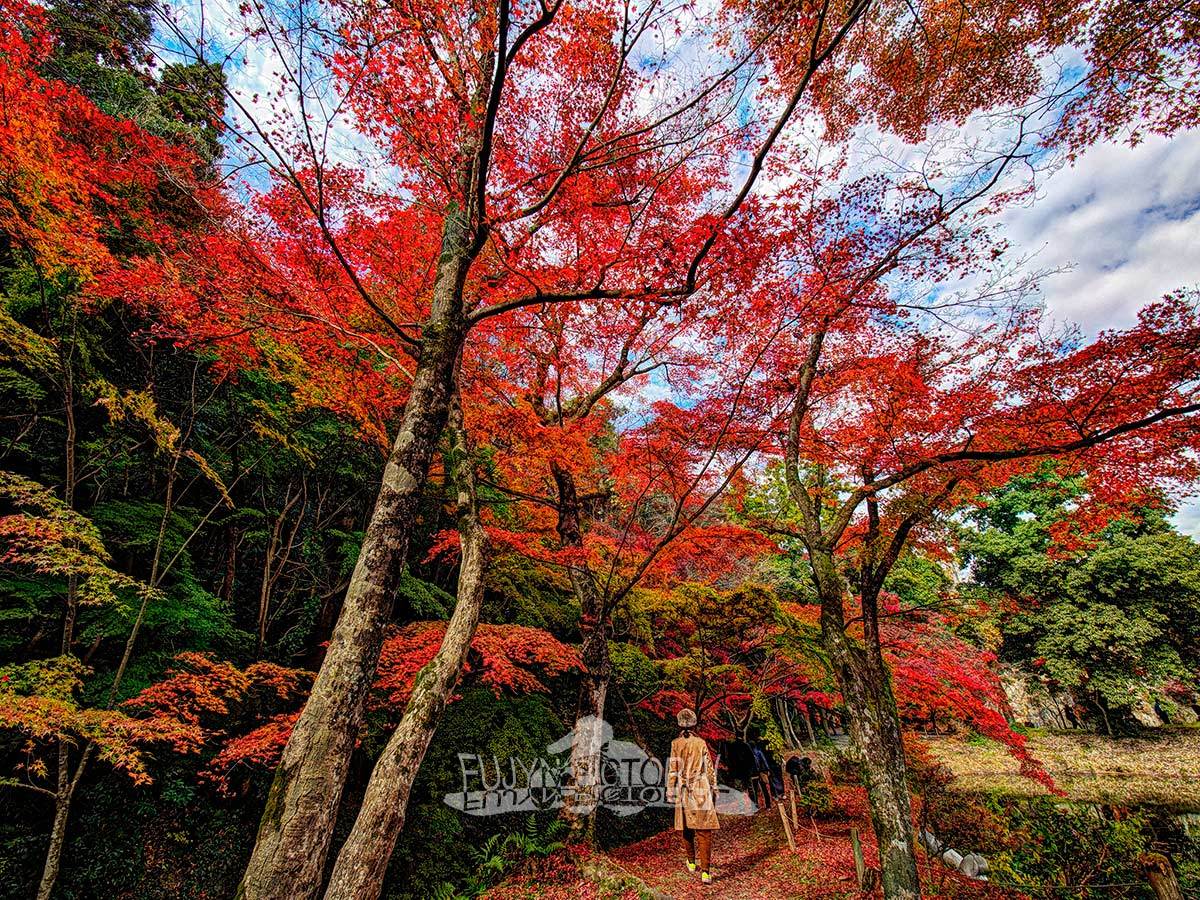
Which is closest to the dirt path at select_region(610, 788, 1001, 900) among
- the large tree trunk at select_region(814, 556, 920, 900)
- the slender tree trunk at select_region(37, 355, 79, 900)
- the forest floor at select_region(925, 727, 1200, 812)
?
the large tree trunk at select_region(814, 556, 920, 900)

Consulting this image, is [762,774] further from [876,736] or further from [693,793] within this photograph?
[693,793]

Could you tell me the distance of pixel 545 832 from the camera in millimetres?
7125

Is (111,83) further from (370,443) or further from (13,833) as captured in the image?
(13,833)

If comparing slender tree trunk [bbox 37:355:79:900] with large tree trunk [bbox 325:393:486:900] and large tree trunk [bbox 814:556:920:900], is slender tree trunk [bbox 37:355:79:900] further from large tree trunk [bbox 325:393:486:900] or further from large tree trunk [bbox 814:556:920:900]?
large tree trunk [bbox 814:556:920:900]

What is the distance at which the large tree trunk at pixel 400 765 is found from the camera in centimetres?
281

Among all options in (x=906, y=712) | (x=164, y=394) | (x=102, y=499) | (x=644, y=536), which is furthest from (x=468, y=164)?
(x=906, y=712)

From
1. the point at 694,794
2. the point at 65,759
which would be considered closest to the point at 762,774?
the point at 694,794

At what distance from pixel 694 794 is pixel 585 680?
290 cm

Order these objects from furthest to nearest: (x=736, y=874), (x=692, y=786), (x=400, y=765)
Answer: (x=736, y=874) < (x=692, y=786) < (x=400, y=765)

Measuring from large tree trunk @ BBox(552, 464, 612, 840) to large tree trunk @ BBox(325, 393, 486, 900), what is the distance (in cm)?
305

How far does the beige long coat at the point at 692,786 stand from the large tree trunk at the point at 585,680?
205cm

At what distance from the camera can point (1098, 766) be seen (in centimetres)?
1553

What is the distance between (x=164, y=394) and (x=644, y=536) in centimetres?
985

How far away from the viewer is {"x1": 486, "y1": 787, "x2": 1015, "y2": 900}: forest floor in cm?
593
